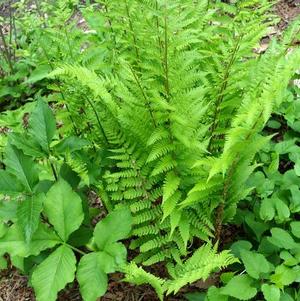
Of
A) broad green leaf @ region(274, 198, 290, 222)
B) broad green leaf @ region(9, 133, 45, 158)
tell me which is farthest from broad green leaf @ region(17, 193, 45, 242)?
broad green leaf @ region(274, 198, 290, 222)

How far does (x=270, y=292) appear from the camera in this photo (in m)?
→ 1.81

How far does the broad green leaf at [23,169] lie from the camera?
1941 mm

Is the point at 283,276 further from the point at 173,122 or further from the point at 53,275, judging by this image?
the point at 53,275

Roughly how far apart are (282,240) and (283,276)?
177 millimetres

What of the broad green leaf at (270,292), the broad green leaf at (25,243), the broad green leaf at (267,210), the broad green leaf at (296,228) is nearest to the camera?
the broad green leaf at (270,292)

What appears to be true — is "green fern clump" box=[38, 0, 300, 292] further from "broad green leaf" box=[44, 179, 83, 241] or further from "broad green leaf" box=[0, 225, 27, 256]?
"broad green leaf" box=[0, 225, 27, 256]

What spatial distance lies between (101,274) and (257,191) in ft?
3.03

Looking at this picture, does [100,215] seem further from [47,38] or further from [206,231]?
[47,38]

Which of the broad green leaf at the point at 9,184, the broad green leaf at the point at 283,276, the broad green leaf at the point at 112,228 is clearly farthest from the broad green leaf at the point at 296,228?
the broad green leaf at the point at 9,184

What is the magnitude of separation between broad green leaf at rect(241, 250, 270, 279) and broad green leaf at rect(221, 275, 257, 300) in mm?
57

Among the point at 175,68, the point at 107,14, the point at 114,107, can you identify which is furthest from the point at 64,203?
the point at 107,14

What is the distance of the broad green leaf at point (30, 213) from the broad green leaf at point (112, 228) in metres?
0.27

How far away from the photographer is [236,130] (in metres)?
1.65

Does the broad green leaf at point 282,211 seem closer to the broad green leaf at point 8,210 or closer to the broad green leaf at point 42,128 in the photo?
the broad green leaf at point 42,128
